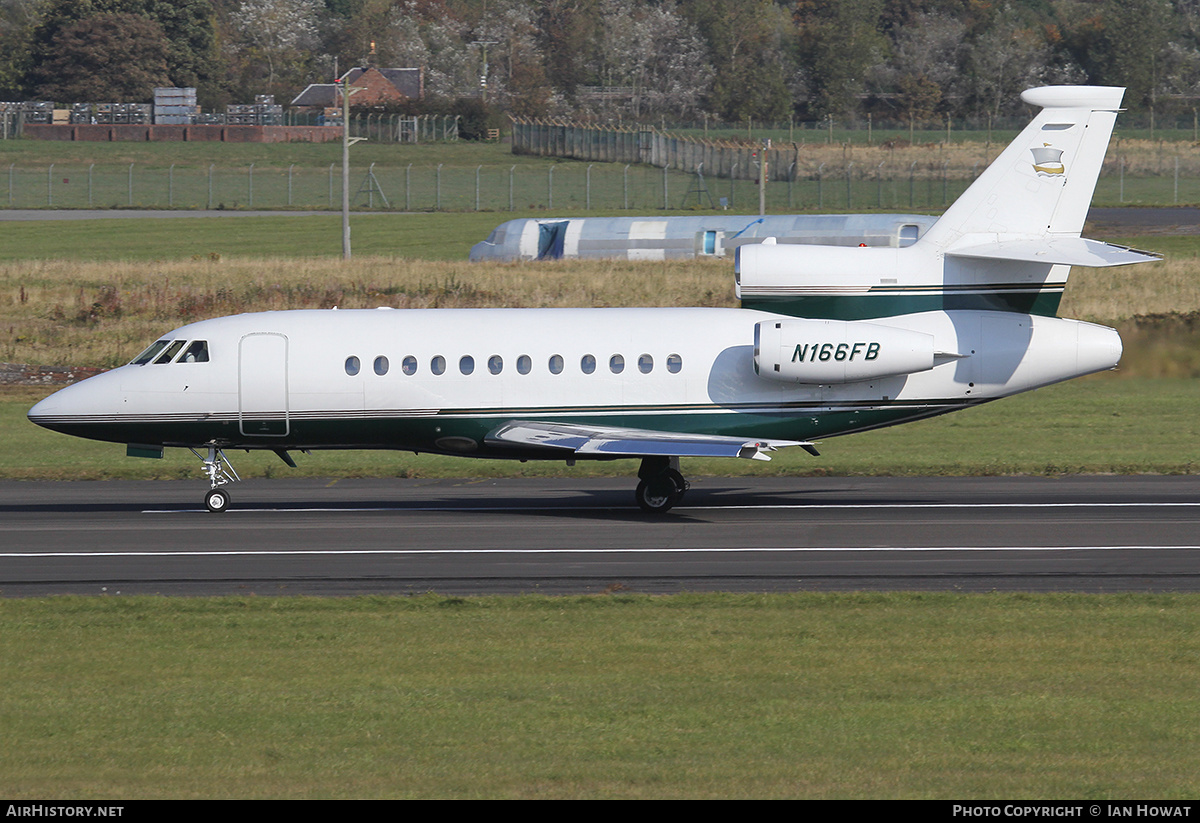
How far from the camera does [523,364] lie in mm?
24016

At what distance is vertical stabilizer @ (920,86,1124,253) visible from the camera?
23.8m

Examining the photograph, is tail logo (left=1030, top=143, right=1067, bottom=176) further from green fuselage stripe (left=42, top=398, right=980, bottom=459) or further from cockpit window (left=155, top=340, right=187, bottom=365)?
cockpit window (left=155, top=340, right=187, bottom=365)

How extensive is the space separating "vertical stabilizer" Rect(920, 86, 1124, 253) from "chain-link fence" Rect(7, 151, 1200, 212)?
55994 millimetres

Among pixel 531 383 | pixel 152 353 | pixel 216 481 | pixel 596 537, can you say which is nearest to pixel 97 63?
pixel 152 353

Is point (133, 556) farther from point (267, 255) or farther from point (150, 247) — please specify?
point (150, 247)

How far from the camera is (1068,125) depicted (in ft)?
78.2

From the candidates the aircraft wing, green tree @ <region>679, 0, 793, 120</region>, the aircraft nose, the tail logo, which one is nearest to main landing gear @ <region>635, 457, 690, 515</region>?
the aircraft wing

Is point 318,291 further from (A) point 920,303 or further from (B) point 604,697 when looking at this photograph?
(B) point 604,697

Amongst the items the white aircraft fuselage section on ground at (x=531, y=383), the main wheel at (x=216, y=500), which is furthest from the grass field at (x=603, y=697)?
the white aircraft fuselage section on ground at (x=531, y=383)

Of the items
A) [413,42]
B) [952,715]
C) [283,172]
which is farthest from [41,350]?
[413,42]

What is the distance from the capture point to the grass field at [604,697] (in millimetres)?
10523

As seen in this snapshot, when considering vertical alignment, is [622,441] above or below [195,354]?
below

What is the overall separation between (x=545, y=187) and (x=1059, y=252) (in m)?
74.4

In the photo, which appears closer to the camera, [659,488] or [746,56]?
[659,488]
